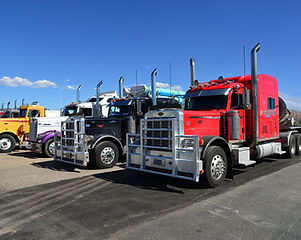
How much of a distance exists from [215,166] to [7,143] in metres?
12.1

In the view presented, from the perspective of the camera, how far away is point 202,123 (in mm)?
6535

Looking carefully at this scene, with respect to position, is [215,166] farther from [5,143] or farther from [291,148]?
[5,143]

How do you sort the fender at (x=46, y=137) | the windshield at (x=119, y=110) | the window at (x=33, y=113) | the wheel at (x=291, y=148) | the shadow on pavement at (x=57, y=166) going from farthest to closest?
the window at (x=33, y=113) < the fender at (x=46, y=137) < the wheel at (x=291, y=148) < the windshield at (x=119, y=110) < the shadow on pavement at (x=57, y=166)

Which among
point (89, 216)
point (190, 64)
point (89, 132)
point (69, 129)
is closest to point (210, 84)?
point (190, 64)

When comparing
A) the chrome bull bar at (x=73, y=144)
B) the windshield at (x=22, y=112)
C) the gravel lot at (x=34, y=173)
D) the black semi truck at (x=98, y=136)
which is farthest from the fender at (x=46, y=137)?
the windshield at (x=22, y=112)

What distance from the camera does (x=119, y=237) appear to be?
11.4 feet

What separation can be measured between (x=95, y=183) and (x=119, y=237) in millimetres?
3193

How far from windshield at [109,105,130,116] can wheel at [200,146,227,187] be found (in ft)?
16.0

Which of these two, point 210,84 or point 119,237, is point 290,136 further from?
point 119,237

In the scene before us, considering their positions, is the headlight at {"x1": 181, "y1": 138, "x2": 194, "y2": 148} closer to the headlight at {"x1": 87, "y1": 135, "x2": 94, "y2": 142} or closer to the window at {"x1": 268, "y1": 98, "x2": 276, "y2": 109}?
the headlight at {"x1": 87, "y1": 135, "x2": 94, "y2": 142}

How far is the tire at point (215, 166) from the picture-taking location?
5652 mm

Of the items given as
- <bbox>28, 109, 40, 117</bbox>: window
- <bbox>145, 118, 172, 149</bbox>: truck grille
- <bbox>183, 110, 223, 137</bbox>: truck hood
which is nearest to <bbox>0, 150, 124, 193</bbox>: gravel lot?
<bbox>145, 118, 172, 149</bbox>: truck grille

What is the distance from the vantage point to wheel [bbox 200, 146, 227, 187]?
565 centimetres

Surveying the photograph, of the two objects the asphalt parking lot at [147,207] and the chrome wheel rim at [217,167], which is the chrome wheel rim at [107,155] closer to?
the asphalt parking lot at [147,207]
